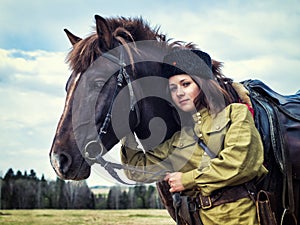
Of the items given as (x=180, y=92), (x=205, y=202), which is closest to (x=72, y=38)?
A: (x=180, y=92)

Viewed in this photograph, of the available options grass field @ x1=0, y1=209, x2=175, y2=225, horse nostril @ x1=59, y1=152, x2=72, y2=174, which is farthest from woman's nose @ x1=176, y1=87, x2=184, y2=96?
grass field @ x1=0, y1=209, x2=175, y2=225

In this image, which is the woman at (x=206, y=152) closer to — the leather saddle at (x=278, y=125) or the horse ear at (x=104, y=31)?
the leather saddle at (x=278, y=125)

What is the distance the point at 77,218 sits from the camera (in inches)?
536

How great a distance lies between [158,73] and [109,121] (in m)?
0.53

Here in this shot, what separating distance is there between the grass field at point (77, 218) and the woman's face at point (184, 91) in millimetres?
9631

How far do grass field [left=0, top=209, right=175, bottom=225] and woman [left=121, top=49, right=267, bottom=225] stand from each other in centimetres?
948

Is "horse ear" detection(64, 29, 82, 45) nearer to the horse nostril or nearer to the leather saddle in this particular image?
the horse nostril

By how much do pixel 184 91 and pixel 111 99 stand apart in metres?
0.47

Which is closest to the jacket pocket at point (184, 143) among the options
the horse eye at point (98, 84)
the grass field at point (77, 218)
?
the horse eye at point (98, 84)

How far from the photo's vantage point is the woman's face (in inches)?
99.7

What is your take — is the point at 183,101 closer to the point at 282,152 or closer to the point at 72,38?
the point at 282,152

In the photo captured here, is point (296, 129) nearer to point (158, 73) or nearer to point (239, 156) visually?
point (239, 156)

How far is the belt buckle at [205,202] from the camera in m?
2.36

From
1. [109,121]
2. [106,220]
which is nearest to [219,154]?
[109,121]
